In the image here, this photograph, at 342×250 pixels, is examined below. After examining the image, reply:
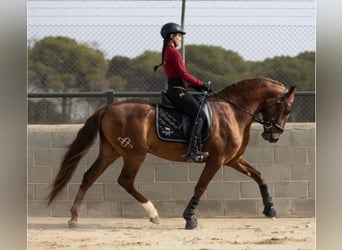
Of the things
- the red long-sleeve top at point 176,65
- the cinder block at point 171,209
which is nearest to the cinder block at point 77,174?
the cinder block at point 171,209

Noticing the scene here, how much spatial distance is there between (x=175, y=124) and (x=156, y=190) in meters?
1.22

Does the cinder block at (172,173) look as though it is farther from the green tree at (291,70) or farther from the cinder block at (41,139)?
the green tree at (291,70)

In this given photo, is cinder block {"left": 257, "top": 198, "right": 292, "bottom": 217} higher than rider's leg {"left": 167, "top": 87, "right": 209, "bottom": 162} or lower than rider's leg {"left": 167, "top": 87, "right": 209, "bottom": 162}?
lower

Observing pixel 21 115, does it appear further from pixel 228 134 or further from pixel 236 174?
pixel 236 174

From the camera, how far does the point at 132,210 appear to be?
7180 millimetres

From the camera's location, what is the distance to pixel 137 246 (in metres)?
5.22

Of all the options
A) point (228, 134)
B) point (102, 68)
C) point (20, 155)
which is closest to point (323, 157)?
point (20, 155)

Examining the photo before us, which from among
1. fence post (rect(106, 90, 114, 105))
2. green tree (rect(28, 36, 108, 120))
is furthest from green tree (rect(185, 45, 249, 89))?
fence post (rect(106, 90, 114, 105))

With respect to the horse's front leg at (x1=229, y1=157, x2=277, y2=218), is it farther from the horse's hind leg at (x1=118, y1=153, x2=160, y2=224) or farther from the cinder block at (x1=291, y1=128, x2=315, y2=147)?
the horse's hind leg at (x1=118, y1=153, x2=160, y2=224)

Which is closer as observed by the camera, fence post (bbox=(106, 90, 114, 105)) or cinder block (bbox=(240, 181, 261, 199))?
cinder block (bbox=(240, 181, 261, 199))

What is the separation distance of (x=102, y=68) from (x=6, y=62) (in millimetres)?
11159

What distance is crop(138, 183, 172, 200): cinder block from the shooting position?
7.15 meters

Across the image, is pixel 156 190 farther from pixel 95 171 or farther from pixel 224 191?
pixel 95 171

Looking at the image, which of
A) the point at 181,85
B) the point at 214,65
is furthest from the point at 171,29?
the point at 214,65
